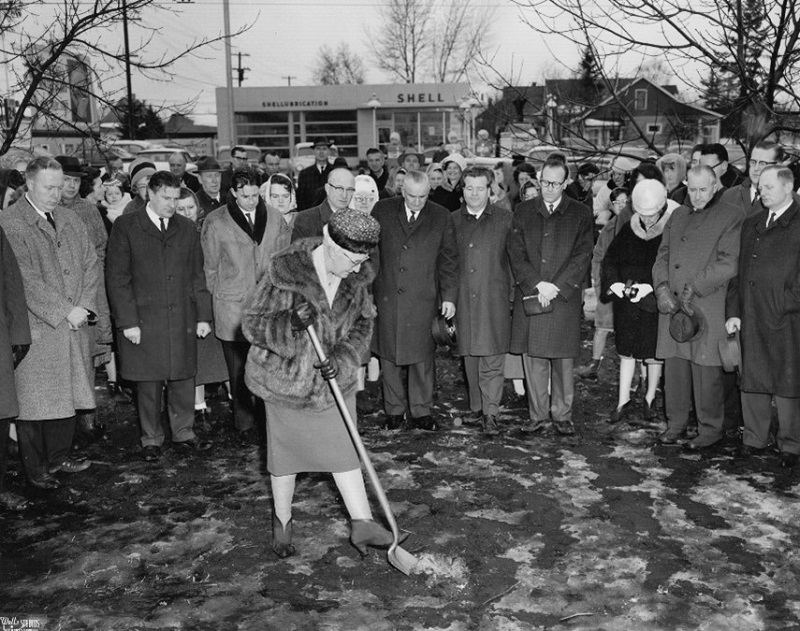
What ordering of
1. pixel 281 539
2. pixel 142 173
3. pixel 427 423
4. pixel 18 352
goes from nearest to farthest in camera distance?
pixel 281 539 < pixel 18 352 < pixel 427 423 < pixel 142 173

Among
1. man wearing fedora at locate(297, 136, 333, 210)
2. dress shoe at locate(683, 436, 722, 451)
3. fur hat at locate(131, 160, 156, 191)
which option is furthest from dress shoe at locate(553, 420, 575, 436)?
man wearing fedora at locate(297, 136, 333, 210)

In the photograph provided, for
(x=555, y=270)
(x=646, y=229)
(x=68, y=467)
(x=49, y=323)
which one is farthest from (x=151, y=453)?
(x=646, y=229)

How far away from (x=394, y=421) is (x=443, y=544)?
7.80 ft

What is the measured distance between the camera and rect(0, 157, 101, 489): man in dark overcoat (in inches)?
226

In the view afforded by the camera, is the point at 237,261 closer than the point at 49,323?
No

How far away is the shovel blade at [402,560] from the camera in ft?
14.2

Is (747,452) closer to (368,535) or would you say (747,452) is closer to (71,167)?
(368,535)

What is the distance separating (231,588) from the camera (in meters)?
4.27

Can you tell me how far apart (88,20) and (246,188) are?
Answer: 198 cm

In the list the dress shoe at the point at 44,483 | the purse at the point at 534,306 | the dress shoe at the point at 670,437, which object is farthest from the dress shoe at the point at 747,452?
the dress shoe at the point at 44,483

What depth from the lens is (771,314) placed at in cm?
602

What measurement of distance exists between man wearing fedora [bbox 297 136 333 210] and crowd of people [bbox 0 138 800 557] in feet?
13.7

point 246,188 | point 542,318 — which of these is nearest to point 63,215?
point 246,188

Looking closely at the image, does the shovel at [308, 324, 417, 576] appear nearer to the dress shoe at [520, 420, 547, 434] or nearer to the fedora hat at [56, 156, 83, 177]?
the dress shoe at [520, 420, 547, 434]
